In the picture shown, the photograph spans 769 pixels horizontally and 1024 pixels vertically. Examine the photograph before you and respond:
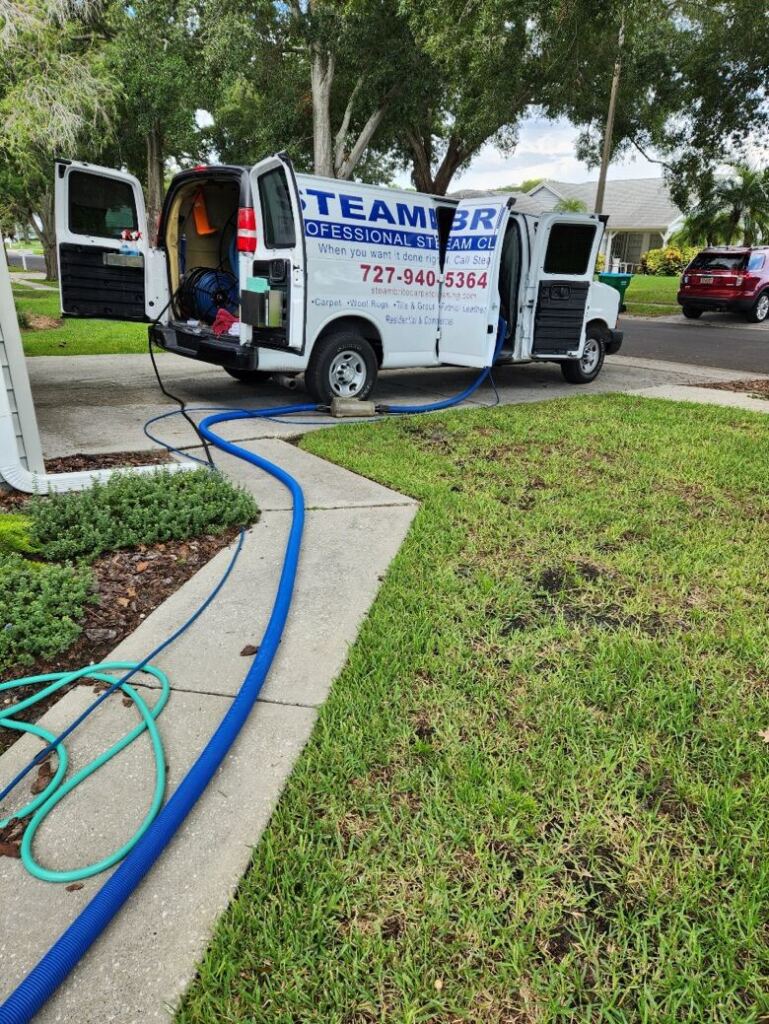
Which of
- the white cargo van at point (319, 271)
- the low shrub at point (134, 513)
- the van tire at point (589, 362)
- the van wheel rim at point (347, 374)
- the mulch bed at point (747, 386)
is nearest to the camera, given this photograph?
the low shrub at point (134, 513)

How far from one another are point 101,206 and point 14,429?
355cm

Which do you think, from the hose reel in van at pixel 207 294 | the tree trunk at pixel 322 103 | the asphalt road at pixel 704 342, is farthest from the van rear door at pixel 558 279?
the tree trunk at pixel 322 103

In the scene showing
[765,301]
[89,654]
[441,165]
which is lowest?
[89,654]

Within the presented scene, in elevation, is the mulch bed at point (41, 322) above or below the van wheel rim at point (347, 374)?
below

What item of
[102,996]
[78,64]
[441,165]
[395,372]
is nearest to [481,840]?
[102,996]

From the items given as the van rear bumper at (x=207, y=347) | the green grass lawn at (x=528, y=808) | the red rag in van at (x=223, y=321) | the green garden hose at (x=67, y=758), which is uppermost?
the red rag in van at (x=223, y=321)

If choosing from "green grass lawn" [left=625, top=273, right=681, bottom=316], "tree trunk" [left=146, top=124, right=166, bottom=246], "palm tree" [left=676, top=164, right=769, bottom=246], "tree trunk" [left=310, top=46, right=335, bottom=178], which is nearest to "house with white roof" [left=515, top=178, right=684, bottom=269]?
"palm tree" [left=676, top=164, right=769, bottom=246]

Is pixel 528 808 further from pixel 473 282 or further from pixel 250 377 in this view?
pixel 250 377

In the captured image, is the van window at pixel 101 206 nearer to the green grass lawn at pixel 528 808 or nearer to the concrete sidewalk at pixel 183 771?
the concrete sidewalk at pixel 183 771

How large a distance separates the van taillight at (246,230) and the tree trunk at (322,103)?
11.9 metres

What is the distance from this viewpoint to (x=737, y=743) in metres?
2.39

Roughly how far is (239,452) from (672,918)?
447cm

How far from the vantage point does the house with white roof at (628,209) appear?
48094 mm

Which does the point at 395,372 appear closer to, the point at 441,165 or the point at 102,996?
the point at 102,996
